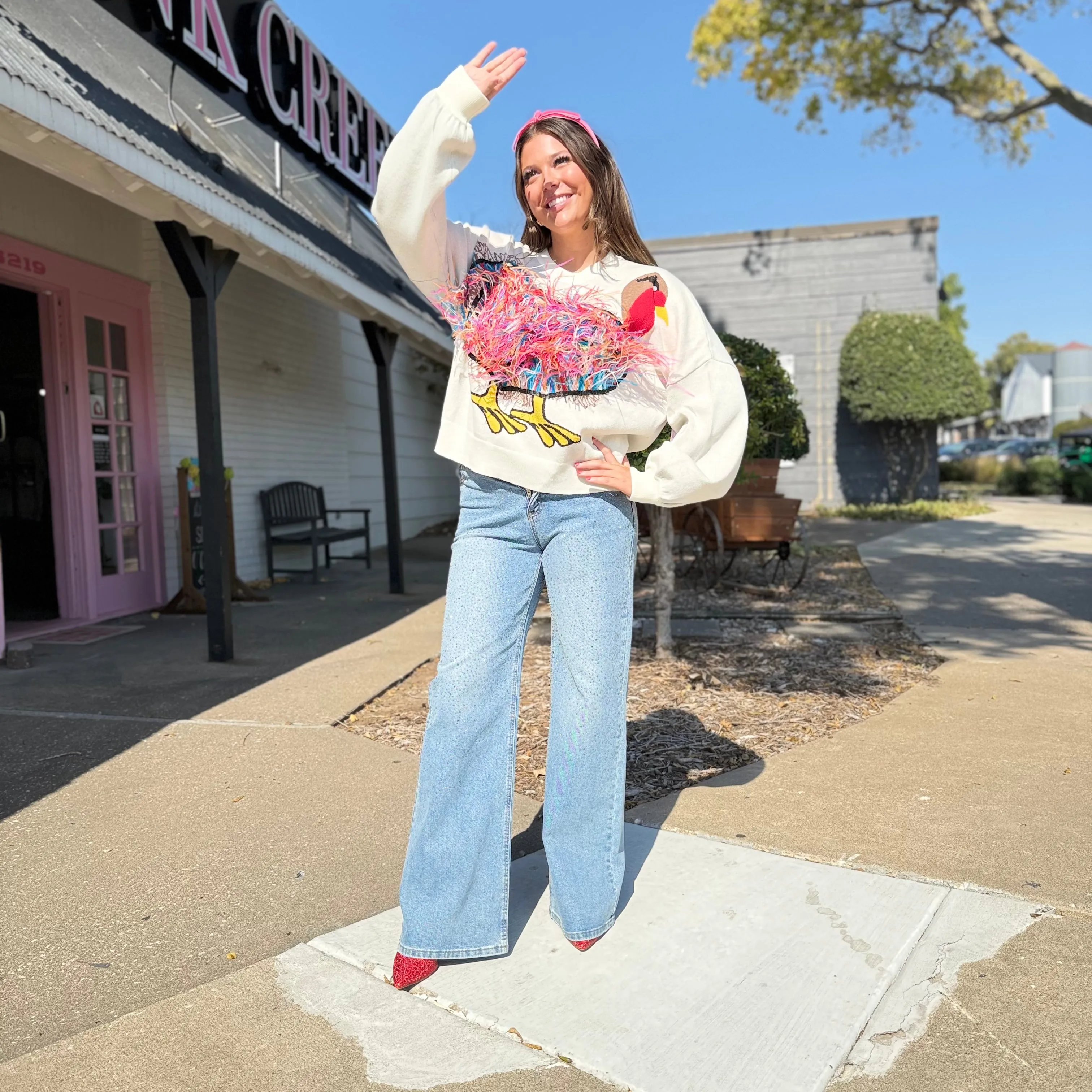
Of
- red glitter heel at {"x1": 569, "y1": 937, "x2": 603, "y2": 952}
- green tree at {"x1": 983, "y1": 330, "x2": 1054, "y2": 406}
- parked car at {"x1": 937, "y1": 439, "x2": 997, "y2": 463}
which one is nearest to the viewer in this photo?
red glitter heel at {"x1": 569, "y1": 937, "x2": 603, "y2": 952}

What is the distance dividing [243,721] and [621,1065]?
2788 mm

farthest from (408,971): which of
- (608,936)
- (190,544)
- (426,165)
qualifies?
(190,544)

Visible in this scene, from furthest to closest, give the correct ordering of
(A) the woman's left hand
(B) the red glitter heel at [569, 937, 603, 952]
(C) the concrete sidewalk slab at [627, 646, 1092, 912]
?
(C) the concrete sidewalk slab at [627, 646, 1092, 912]
(B) the red glitter heel at [569, 937, 603, 952]
(A) the woman's left hand

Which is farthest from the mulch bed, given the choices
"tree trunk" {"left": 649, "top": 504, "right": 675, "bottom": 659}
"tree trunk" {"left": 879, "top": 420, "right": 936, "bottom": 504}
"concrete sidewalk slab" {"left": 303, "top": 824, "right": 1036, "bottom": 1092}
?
"tree trunk" {"left": 879, "top": 420, "right": 936, "bottom": 504}

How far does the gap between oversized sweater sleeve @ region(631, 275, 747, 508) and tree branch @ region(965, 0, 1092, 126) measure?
9.55 metres

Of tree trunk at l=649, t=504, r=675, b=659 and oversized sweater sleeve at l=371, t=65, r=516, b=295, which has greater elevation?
oversized sweater sleeve at l=371, t=65, r=516, b=295

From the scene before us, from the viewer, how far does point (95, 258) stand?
673 cm

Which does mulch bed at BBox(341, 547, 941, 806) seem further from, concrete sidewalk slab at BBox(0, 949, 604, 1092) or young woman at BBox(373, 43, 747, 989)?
concrete sidewalk slab at BBox(0, 949, 604, 1092)

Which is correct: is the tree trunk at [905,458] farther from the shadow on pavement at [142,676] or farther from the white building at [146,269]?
the shadow on pavement at [142,676]

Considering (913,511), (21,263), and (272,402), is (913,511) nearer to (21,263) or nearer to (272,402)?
(272,402)

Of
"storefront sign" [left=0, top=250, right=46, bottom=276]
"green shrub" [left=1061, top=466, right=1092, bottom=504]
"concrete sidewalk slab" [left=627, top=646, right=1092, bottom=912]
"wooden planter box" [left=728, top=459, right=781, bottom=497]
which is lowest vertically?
→ "concrete sidewalk slab" [left=627, top=646, right=1092, bottom=912]

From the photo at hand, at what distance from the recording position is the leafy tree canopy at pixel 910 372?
50.3 ft

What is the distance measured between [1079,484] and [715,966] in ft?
62.2

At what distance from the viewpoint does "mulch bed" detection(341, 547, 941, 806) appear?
3518 millimetres
